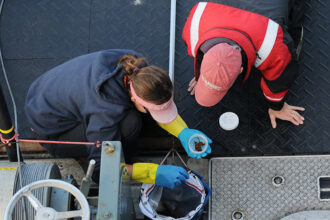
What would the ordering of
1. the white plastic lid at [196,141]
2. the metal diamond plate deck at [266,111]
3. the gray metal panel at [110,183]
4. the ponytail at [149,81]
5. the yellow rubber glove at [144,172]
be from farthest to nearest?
the metal diamond plate deck at [266,111]
the white plastic lid at [196,141]
the yellow rubber glove at [144,172]
the ponytail at [149,81]
the gray metal panel at [110,183]

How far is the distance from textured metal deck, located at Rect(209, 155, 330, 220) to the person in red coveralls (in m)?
0.72

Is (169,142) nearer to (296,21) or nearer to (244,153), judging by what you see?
(244,153)

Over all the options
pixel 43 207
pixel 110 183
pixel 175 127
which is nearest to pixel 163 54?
pixel 175 127

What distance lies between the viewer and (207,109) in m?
2.95

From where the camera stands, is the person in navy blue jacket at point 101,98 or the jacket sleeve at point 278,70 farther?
the jacket sleeve at point 278,70

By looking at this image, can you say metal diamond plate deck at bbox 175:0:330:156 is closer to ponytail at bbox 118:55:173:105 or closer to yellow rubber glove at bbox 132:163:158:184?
yellow rubber glove at bbox 132:163:158:184

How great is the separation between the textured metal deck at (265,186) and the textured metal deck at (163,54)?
94 millimetres

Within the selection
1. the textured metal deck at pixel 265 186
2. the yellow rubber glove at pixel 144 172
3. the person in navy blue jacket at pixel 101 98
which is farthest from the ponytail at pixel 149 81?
the textured metal deck at pixel 265 186

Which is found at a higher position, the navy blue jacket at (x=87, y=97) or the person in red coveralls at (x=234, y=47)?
the person in red coveralls at (x=234, y=47)

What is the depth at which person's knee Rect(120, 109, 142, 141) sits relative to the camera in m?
2.27

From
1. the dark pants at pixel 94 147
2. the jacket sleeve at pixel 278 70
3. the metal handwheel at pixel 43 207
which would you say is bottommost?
the metal handwheel at pixel 43 207

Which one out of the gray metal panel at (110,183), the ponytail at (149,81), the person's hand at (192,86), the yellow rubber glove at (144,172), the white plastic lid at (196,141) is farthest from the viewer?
the person's hand at (192,86)

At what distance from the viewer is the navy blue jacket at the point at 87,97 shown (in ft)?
6.93

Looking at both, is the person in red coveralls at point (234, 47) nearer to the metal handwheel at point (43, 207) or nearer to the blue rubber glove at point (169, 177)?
the blue rubber glove at point (169, 177)
